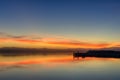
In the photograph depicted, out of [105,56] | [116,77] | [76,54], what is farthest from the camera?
[76,54]

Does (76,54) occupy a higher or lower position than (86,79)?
higher

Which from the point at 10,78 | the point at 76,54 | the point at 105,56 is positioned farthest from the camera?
the point at 76,54

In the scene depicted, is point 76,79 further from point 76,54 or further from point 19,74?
point 76,54

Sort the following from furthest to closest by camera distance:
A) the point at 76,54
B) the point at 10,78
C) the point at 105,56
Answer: the point at 76,54 < the point at 105,56 < the point at 10,78

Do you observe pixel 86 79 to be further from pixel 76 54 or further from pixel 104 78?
pixel 76 54

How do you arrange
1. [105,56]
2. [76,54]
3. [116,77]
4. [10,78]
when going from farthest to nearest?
1. [76,54]
2. [105,56]
3. [116,77]
4. [10,78]

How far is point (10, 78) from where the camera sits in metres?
21.4

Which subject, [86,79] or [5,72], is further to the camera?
[5,72]

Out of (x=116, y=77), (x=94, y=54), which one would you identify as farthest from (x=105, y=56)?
(x=116, y=77)

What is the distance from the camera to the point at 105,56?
51188mm

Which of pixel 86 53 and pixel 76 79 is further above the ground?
pixel 86 53

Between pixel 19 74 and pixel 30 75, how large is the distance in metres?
0.87

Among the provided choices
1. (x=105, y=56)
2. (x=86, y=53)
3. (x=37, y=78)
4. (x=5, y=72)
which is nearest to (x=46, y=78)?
(x=37, y=78)

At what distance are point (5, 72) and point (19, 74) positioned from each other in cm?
130
